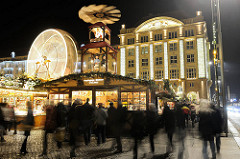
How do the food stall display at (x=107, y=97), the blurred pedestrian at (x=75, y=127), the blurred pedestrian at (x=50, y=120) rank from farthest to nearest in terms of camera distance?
the food stall display at (x=107, y=97), the blurred pedestrian at (x=50, y=120), the blurred pedestrian at (x=75, y=127)

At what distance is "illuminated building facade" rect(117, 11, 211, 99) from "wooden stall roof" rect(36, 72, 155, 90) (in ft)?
109

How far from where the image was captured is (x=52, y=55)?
2002 cm

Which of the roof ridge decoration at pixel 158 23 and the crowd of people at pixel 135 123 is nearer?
the crowd of people at pixel 135 123

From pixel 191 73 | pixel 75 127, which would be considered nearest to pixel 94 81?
pixel 75 127

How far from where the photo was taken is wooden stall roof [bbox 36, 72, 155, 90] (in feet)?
50.7

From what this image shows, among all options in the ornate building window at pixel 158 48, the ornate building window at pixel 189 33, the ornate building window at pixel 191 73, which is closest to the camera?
the ornate building window at pixel 191 73

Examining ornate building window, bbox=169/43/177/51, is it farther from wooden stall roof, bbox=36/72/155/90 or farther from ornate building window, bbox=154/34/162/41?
wooden stall roof, bbox=36/72/155/90

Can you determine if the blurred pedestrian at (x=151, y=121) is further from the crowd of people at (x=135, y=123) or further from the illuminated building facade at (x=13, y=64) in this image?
the illuminated building facade at (x=13, y=64)

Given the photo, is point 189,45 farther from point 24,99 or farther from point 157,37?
point 24,99

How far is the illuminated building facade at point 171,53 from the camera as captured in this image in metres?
48.8

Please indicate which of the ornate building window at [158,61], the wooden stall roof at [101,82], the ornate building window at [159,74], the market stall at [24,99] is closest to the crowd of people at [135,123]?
the wooden stall roof at [101,82]

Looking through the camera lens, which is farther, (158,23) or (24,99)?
(158,23)

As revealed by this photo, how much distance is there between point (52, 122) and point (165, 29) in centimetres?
4849

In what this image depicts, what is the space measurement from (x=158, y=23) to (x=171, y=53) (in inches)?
315
